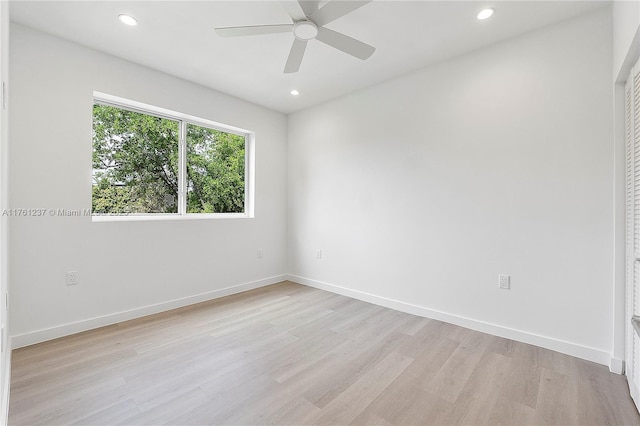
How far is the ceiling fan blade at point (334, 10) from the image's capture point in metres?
1.70

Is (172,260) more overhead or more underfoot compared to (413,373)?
more overhead

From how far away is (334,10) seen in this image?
6.00 ft

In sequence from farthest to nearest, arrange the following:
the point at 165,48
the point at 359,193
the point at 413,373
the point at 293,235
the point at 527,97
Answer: the point at 293,235 → the point at 359,193 → the point at 165,48 → the point at 527,97 → the point at 413,373

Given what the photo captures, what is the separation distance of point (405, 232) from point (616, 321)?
1709 mm

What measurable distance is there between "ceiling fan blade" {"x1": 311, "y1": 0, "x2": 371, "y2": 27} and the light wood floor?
91.6 inches

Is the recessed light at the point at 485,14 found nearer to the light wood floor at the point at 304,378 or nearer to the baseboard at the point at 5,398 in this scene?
the light wood floor at the point at 304,378

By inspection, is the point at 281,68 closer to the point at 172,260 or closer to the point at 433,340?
the point at 172,260

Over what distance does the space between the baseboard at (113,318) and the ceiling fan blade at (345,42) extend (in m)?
3.01

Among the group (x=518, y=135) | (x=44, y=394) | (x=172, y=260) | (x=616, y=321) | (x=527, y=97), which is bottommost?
(x=44, y=394)

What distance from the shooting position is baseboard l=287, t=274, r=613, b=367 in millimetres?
2175

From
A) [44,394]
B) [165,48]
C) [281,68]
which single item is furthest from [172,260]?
[281,68]

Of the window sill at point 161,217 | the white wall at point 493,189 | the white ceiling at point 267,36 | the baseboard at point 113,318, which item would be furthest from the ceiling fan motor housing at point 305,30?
the baseboard at point 113,318

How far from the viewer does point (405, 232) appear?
3.17m

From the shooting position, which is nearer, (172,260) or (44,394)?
(44,394)
